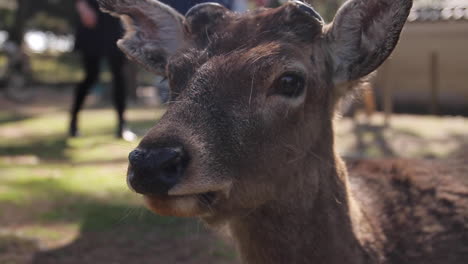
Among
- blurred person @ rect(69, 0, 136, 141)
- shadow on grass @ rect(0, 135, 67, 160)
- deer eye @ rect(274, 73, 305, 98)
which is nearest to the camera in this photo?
deer eye @ rect(274, 73, 305, 98)

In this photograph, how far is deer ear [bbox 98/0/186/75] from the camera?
3822 mm

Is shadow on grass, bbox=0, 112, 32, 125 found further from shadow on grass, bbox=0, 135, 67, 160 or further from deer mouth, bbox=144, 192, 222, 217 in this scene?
deer mouth, bbox=144, 192, 222, 217

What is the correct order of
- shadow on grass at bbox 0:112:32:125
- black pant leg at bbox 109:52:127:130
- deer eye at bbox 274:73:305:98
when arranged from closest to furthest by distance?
deer eye at bbox 274:73:305:98 < black pant leg at bbox 109:52:127:130 < shadow on grass at bbox 0:112:32:125

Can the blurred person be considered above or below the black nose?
above

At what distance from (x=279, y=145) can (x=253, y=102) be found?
0.89 ft

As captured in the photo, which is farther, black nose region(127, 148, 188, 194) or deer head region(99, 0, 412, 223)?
deer head region(99, 0, 412, 223)

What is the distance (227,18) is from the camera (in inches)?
135

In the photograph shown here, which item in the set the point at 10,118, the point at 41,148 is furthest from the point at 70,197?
the point at 10,118

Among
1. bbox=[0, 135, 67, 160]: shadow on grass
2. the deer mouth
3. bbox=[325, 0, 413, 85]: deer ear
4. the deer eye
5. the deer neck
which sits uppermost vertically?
bbox=[325, 0, 413, 85]: deer ear

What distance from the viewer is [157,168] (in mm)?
2396

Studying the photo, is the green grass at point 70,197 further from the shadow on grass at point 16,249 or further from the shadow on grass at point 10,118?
the shadow on grass at point 10,118

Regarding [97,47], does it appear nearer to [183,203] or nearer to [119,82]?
[119,82]

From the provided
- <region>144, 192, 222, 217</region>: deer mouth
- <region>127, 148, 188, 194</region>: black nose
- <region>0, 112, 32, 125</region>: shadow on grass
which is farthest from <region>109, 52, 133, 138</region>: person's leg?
<region>127, 148, 188, 194</region>: black nose

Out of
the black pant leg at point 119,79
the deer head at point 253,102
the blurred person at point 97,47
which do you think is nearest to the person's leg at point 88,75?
the blurred person at point 97,47
